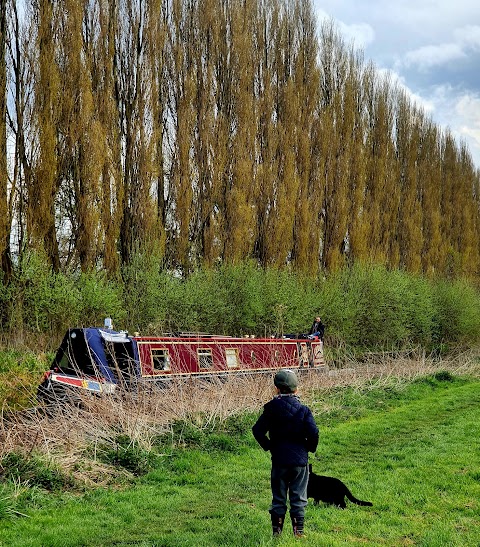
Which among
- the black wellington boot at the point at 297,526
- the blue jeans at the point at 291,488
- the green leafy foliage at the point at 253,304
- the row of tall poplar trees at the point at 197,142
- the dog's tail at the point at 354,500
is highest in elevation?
the row of tall poplar trees at the point at 197,142

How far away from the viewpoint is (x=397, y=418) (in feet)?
39.2

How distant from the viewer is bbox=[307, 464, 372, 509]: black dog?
586cm

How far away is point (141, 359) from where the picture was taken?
11977mm

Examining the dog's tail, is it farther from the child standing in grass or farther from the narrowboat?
the narrowboat

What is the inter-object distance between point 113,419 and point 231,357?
5877 millimetres

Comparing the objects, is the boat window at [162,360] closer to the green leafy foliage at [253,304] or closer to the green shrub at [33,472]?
the green leafy foliage at [253,304]

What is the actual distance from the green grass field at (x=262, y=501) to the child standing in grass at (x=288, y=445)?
220 mm

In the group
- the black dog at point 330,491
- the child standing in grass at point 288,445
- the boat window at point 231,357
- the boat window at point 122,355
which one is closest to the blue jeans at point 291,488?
the child standing in grass at point 288,445

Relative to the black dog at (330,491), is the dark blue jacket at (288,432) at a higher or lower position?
higher

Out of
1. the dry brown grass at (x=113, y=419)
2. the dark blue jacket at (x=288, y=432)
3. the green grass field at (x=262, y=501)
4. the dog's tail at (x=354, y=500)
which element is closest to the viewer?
the dark blue jacket at (x=288, y=432)

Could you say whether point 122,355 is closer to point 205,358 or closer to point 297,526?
point 205,358

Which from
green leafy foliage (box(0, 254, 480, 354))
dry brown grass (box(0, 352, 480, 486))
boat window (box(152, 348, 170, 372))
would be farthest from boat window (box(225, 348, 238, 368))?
green leafy foliage (box(0, 254, 480, 354))

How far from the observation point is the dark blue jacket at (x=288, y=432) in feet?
15.4

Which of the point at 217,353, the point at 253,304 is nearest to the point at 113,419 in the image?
the point at 217,353
